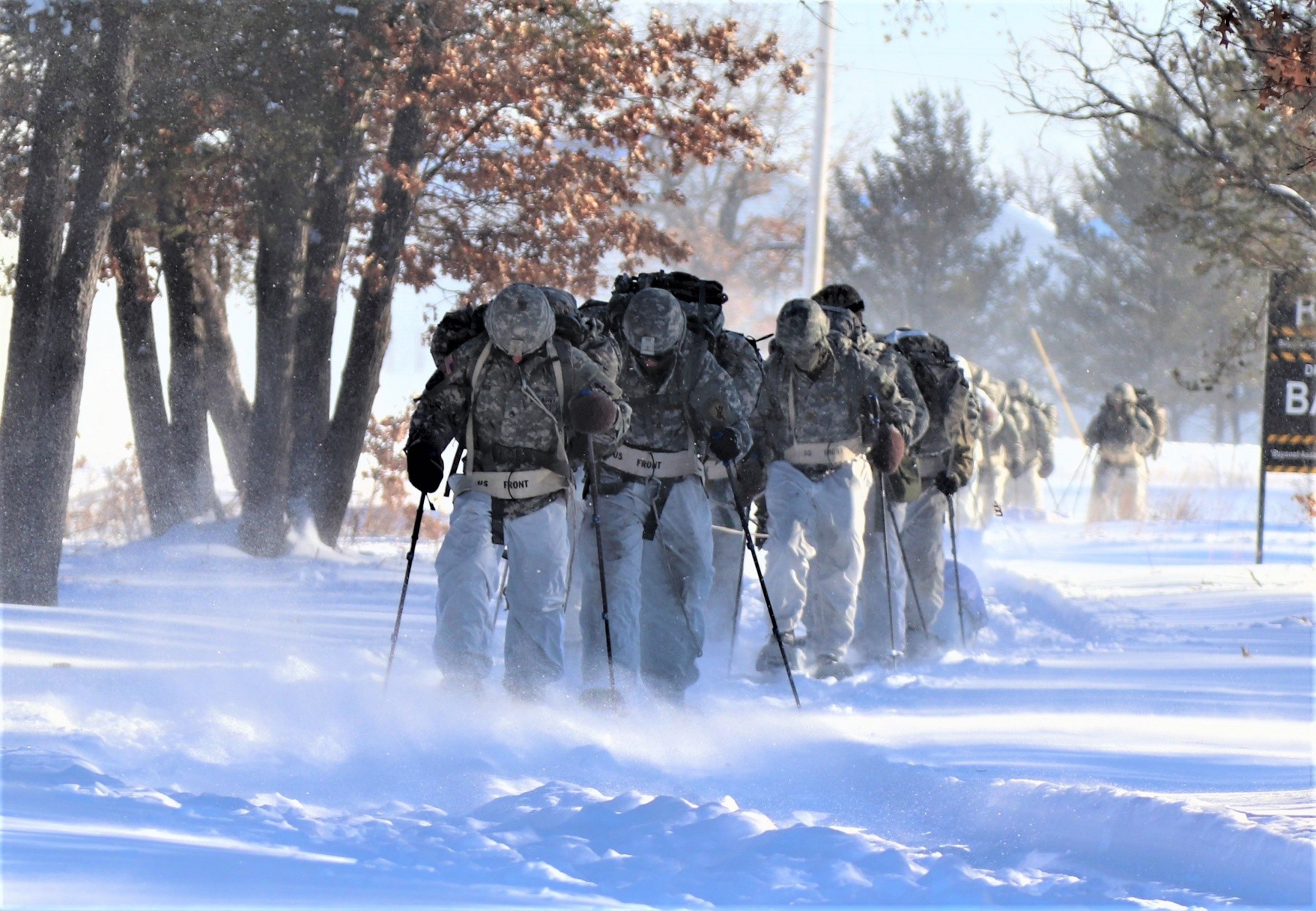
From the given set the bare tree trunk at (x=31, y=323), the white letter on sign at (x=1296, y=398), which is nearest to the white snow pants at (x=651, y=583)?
the bare tree trunk at (x=31, y=323)

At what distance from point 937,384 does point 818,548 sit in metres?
2.12

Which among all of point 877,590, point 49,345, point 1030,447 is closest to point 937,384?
point 877,590

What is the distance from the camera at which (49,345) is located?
10.1 metres

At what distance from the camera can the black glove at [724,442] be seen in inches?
301

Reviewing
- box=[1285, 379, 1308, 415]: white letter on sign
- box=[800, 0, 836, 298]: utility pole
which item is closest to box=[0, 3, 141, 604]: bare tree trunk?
box=[1285, 379, 1308, 415]: white letter on sign

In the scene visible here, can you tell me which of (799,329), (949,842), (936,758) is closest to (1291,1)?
(799,329)

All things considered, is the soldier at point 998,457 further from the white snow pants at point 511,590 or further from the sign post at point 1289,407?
the white snow pants at point 511,590

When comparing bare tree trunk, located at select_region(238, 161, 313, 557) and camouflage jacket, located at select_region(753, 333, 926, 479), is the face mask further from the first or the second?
bare tree trunk, located at select_region(238, 161, 313, 557)

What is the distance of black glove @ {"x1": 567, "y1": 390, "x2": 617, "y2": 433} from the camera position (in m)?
6.81

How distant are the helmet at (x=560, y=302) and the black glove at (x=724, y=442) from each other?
0.85 metres

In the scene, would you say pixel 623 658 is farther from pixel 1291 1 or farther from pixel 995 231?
pixel 995 231

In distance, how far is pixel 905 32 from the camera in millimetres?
10531

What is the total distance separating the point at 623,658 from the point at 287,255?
757 cm

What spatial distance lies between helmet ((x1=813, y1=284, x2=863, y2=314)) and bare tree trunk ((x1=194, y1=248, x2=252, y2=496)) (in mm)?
6794
